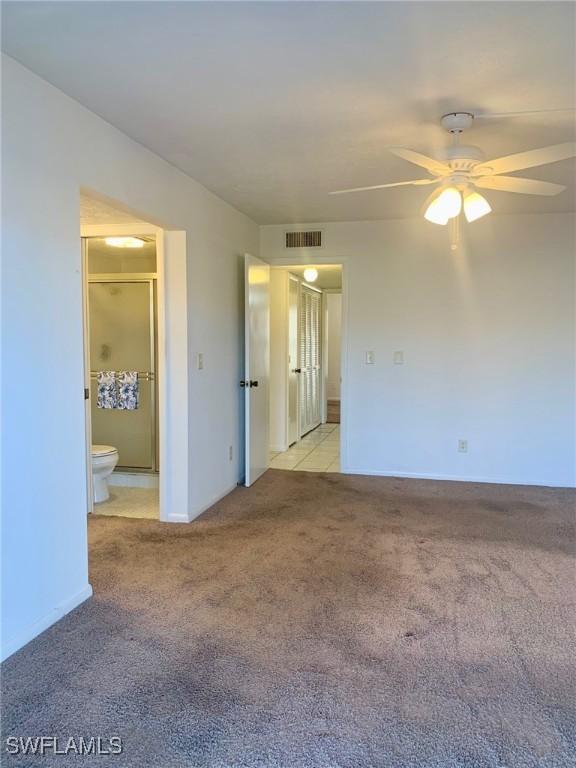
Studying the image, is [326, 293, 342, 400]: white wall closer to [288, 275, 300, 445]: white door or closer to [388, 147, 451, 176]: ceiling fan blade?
[288, 275, 300, 445]: white door

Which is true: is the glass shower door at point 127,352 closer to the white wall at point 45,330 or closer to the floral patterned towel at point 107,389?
the floral patterned towel at point 107,389

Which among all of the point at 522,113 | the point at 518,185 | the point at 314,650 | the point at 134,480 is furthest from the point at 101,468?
the point at 522,113

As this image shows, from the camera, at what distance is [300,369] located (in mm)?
6836

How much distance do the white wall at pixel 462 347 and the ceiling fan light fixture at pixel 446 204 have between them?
216cm

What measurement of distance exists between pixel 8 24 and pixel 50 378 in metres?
1.30

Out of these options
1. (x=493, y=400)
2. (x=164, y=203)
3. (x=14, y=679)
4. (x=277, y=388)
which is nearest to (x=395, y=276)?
(x=493, y=400)

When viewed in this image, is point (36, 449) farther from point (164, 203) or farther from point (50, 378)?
point (164, 203)

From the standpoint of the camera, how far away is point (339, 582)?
9.30ft

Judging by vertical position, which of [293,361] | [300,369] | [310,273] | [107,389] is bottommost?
[107,389]

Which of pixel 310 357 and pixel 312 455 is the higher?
pixel 310 357

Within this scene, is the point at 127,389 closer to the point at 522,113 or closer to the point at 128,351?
the point at 128,351

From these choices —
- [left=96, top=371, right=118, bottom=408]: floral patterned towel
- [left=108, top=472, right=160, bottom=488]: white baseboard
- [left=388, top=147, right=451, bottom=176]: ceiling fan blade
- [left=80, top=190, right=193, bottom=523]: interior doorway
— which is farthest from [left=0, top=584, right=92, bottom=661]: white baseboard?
[left=388, top=147, right=451, bottom=176]: ceiling fan blade

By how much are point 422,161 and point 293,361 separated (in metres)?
4.18

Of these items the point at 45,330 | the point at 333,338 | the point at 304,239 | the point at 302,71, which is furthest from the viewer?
the point at 333,338
